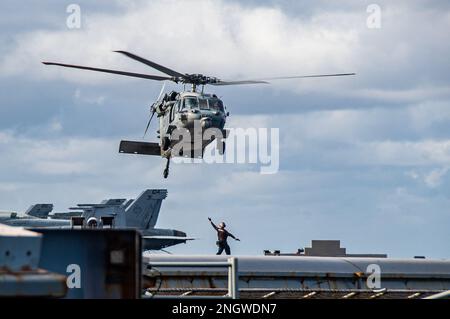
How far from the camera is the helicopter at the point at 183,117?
50.3 m

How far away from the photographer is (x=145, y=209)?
93938mm

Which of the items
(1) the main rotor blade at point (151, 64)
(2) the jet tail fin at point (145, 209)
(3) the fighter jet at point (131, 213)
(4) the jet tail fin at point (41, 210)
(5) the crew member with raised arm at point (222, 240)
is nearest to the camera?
(5) the crew member with raised arm at point (222, 240)

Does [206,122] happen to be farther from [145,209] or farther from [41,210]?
[41,210]

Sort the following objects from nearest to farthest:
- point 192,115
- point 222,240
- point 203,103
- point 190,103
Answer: point 222,240, point 192,115, point 190,103, point 203,103

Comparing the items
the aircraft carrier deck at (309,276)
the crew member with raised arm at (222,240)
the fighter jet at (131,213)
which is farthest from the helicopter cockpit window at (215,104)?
the fighter jet at (131,213)

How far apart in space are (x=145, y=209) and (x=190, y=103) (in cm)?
4315

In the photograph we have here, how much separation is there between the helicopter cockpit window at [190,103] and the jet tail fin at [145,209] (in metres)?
41.7

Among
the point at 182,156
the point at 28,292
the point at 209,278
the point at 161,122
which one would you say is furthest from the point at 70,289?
the point at 161,122

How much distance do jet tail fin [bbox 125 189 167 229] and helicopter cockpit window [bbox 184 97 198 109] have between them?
4172 cm

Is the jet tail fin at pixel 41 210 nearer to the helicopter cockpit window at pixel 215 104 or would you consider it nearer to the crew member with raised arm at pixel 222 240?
the helicopter cockpit window at pixel 215 104

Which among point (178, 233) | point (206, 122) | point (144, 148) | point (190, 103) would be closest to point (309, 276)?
point (206, 122)

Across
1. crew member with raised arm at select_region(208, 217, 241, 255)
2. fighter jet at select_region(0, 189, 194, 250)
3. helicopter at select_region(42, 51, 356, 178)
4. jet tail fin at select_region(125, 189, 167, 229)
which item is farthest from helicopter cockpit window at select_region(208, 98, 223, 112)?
jet tail fin at select_region(125, 189, 167, 229)

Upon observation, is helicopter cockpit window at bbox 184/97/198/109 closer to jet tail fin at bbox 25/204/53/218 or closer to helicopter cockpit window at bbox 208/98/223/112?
helicopter cockpit window at bbox 208/98/223/112
